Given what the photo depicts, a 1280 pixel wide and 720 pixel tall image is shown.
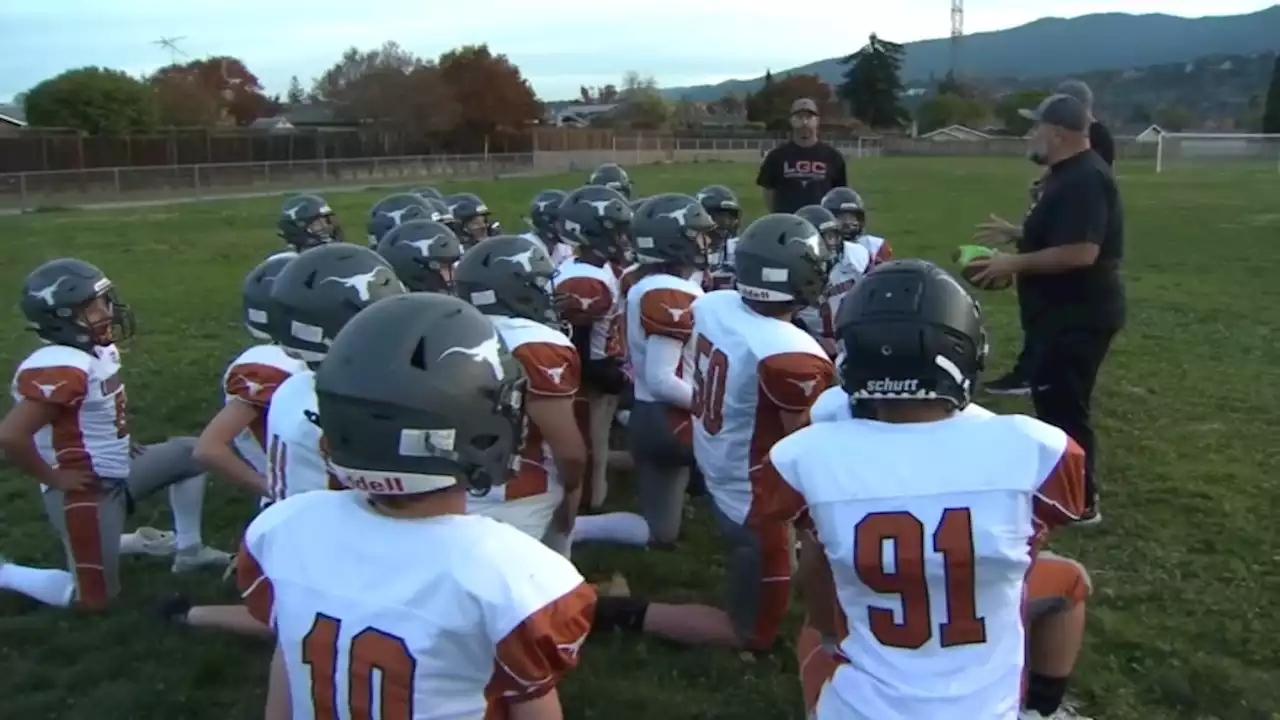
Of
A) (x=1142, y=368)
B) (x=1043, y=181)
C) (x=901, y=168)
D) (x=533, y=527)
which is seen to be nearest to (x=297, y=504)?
(x=533, y=527)

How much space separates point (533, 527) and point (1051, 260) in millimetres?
2913

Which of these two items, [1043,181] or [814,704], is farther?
[1043,181]

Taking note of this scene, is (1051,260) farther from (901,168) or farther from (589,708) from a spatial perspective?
(901,168)

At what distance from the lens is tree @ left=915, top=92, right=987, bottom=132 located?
11194 centimetres

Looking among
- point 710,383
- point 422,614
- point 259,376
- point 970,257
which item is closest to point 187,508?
point 259,376

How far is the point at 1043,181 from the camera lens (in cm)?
639

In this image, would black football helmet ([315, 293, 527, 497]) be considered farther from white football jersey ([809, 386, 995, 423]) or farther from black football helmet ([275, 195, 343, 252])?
black football helmet ([275, 195, 343, 252])

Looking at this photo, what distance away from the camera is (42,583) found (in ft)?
18.5

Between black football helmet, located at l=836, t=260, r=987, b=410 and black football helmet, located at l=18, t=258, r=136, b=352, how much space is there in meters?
3.66

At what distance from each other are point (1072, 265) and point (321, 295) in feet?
12.0

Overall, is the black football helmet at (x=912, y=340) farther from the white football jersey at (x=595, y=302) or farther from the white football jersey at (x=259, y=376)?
the white football jersey at (x=595, y=302)

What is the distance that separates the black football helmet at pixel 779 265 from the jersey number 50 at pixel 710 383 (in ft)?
0.90

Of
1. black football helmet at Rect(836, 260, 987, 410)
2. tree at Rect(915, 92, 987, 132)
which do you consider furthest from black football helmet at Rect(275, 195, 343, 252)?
tree at Rect(915, 92, 987, 132)

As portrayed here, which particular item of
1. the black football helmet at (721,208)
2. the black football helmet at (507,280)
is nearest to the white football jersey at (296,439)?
the black football helmet at (507,280)
